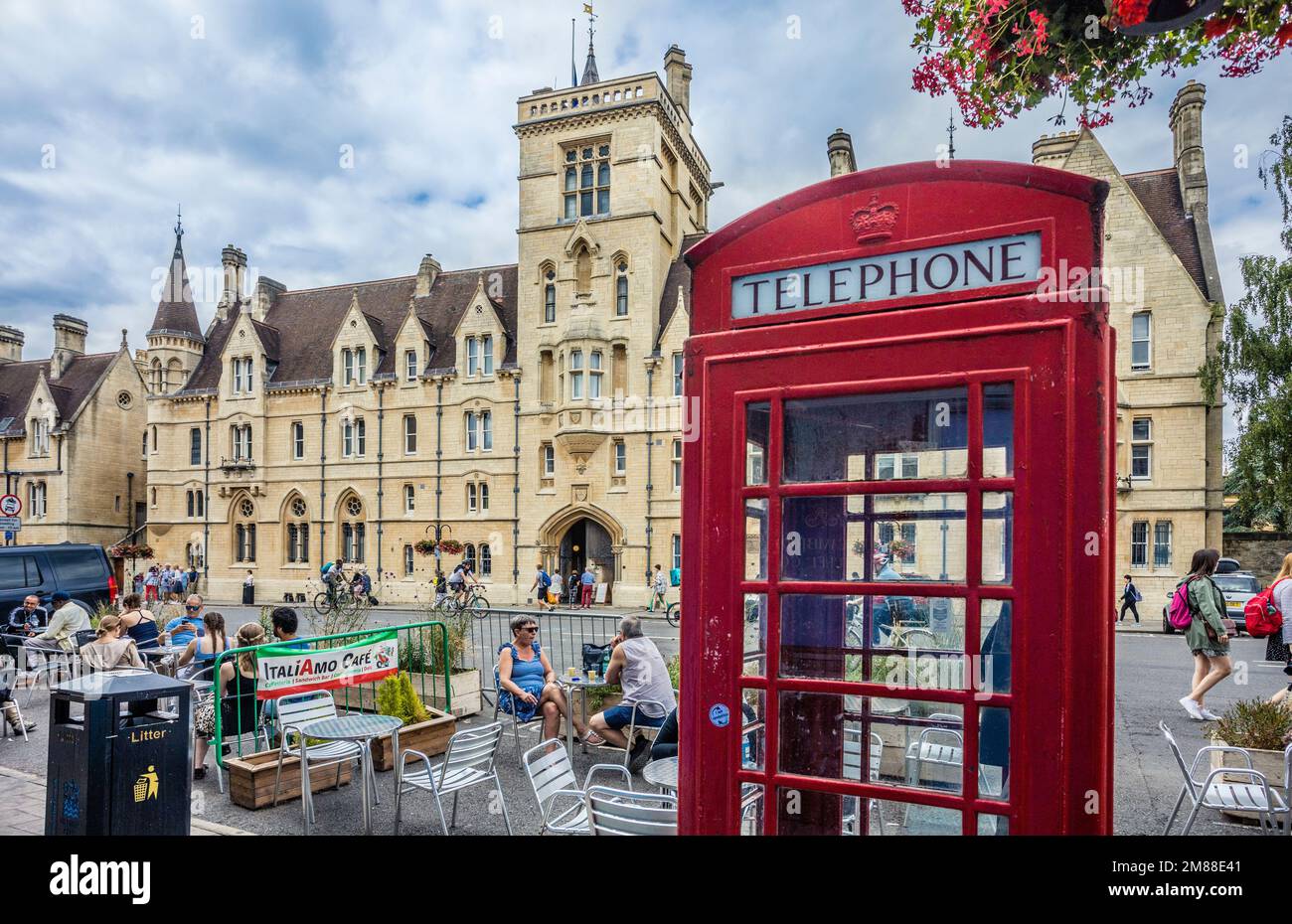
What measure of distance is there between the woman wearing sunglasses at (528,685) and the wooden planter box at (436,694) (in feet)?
3.35

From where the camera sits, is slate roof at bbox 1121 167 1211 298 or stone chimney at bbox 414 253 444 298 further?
stone chimney at bbox 414 253 444 298

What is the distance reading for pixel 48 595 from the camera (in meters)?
15.6

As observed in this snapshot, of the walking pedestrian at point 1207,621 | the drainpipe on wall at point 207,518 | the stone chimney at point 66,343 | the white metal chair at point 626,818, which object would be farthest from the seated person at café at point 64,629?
the stone chimney at point 66,343

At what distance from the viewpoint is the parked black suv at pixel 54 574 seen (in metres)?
15.2

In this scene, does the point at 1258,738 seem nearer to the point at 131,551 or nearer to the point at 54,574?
the point at 54,574

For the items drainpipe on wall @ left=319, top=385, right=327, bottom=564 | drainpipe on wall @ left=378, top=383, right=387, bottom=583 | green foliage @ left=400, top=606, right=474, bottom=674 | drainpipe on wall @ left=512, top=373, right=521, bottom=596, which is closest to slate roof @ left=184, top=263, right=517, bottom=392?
drainpipe on wall @ left=378, top=383, right=387, bottom=583

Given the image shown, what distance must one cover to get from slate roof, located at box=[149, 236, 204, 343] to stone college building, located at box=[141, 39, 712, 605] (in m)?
0.10

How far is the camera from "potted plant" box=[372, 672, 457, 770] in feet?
24.6

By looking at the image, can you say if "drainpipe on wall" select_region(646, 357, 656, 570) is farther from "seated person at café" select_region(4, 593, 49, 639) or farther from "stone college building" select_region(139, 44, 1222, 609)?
"seated person at café" select_region(4, 593, 49, 639)

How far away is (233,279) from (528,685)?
39.6 meters

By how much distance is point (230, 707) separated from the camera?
7.66 meters

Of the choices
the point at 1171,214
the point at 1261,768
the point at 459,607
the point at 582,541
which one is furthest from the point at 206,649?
the point at 1171,214
